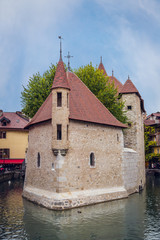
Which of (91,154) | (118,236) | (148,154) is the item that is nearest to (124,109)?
(91,154)

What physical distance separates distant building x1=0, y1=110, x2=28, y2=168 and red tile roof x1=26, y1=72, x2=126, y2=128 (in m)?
21.6

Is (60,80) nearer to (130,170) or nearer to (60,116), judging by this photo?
(60,116)

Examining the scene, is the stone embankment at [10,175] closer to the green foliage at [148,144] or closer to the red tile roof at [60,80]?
the red tile roof at [60,80]

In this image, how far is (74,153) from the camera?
19.6 m

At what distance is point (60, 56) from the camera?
20625 millimetres

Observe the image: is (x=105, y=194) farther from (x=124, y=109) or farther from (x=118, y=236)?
(x=124, y=109)

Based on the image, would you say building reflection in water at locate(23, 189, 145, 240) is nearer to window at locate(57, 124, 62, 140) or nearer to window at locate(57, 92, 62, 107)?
window at locate(57, 124, 62, 140)

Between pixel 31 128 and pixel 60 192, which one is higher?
pixel 31 128

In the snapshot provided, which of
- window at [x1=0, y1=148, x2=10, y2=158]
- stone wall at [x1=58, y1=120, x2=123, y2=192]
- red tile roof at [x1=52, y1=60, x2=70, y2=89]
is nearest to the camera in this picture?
stone wall at [x1=58, y1=120, x2=123, y2=192]

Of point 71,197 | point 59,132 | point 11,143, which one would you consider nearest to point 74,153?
point 59,132

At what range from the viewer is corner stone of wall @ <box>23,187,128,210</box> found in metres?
17.9

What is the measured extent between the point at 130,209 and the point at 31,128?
11102mm

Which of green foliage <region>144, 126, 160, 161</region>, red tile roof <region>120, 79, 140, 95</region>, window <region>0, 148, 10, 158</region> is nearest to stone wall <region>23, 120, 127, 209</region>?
red tile roof <region>120, 79, 140, 95</region>

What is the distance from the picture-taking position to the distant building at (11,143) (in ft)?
138
